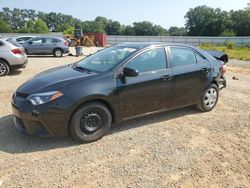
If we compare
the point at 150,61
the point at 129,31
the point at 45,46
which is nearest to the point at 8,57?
the point at 150,61

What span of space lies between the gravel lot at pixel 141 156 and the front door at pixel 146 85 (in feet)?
1.35

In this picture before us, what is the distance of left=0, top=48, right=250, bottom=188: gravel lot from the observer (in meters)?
3.53

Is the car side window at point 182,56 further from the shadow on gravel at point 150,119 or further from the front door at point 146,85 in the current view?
the shadow on gravel at point 150,119

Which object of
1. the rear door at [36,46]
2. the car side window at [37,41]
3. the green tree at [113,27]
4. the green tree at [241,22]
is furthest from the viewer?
the green tree at [113,27]

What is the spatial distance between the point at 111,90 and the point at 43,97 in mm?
1057

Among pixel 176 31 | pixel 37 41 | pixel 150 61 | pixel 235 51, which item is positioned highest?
pixel 176 31

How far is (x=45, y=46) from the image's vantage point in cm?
1898

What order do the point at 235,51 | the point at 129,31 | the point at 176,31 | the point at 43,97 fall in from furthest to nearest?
the point at 176,31, the point at 129,31, the point at 235,51, the point at 43,97

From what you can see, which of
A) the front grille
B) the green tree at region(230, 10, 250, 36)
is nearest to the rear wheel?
the front grille

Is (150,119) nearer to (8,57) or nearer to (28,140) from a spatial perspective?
(28,140)

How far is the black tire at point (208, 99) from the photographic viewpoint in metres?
5.97

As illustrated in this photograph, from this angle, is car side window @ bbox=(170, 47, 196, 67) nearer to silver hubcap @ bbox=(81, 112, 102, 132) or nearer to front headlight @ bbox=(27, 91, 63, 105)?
silver hubcap @ bbox=(81, 112, 102, 132)

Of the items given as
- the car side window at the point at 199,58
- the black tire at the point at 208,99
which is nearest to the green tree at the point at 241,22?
the black tire at the point at 208,99

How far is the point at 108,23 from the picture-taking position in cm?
10550
